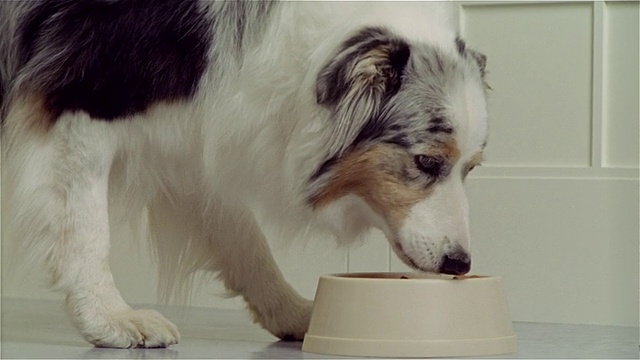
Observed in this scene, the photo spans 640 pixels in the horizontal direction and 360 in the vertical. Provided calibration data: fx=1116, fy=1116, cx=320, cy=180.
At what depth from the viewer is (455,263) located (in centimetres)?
Result: 236

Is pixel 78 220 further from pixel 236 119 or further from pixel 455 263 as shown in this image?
pixel 455 263

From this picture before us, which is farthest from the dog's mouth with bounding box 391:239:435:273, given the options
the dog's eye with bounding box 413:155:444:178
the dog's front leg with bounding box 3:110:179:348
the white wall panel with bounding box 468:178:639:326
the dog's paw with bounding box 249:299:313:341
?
the white wall panel with bounding box 468:178:639:326

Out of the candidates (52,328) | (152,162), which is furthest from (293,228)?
(52,328)

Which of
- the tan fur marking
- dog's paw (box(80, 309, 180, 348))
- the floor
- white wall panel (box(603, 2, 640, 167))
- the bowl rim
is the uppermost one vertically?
white wall panel (box(603, 2, 640, 167))

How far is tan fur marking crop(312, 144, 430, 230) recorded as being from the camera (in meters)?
2.40

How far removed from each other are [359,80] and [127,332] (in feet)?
2.46

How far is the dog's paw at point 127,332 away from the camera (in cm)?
245

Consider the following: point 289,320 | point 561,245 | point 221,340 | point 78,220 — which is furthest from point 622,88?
point 78,220

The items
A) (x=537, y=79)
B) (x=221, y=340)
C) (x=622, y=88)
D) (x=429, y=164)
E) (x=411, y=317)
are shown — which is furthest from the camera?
(x=537, y=79)

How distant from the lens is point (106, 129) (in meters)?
2.52

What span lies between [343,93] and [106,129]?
55 cm

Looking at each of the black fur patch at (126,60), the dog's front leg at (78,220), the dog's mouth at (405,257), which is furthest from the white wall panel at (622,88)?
the dog's front leg at (78,220)

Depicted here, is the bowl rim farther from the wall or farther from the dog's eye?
the wall

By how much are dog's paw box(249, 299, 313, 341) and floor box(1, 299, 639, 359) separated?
36 millimetres
